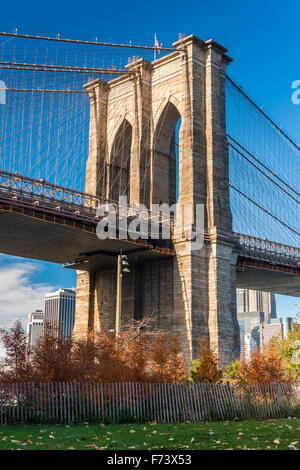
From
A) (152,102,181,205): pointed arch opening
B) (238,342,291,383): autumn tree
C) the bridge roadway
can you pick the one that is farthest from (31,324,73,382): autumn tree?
(152,102,181,205): pointed arch opening

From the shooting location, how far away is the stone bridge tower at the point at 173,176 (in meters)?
42.9

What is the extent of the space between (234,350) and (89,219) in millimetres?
15322

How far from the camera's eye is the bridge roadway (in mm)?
36969

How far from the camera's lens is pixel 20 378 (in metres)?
19.8

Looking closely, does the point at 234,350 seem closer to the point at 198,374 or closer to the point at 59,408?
the point at 198,374

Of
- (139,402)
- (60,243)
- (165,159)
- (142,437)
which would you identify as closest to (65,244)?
(60,243)

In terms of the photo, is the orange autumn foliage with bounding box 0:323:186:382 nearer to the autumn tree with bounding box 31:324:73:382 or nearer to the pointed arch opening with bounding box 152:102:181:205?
the autumn tree with bounding box 31:324:73:382

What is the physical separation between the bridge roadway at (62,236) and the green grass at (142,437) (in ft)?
71.9

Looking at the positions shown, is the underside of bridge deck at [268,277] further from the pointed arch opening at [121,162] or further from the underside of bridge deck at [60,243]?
the pointed arch opening at [121,162]

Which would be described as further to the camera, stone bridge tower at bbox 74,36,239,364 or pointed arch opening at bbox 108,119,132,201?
pointed arch opening at bbox 108,119,132,201

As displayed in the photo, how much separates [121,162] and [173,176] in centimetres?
563

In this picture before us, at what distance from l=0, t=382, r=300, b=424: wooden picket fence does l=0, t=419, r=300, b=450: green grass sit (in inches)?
39.0
